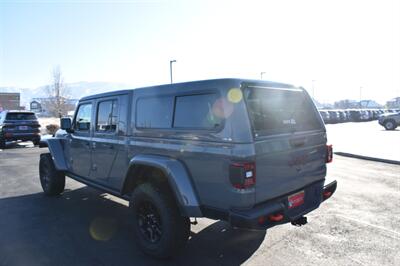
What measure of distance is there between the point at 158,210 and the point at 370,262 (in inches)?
97.6

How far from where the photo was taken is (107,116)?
4.77m

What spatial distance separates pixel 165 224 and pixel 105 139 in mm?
1840

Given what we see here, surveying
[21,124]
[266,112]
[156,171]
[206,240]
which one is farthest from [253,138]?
[21,124]

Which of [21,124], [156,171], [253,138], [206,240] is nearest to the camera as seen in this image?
[253,138]

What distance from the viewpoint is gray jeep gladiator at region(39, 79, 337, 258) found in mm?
3035

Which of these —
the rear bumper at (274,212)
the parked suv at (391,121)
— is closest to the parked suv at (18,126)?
the rear bumper at (274,212)

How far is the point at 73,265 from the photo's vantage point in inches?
139

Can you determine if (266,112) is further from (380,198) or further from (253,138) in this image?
(380,198)

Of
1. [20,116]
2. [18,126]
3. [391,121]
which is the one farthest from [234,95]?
[391,121]

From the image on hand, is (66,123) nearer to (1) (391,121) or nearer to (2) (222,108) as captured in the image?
(2) (222,108)

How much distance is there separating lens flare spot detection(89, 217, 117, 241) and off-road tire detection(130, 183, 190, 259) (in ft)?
2.78

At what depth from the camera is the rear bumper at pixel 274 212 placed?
2955 mm

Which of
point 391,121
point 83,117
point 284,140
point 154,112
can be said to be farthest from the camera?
point 391,121

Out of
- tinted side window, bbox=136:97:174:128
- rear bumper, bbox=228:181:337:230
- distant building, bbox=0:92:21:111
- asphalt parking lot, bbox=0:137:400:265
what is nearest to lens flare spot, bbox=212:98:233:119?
tinted side window, bbox=136:97:174:128
